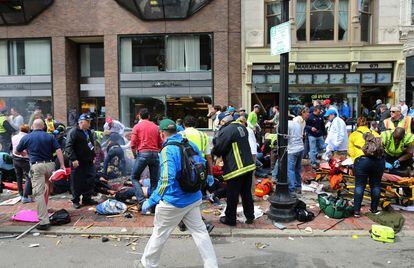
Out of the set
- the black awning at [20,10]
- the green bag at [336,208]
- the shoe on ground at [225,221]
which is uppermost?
the black awning at [20,10]

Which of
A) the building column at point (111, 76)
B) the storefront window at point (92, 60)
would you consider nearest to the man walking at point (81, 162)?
the building column at point (111, 76)

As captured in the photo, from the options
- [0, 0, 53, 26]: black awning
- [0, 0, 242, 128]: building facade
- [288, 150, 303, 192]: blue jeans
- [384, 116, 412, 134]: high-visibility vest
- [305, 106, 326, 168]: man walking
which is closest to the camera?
[288, 150, 303, 192]: blue jeans

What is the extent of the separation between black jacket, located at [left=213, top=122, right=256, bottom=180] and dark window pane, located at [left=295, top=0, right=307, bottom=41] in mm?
15018

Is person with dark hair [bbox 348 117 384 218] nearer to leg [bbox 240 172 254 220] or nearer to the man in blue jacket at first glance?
leg [bbox 240 172 254 220]

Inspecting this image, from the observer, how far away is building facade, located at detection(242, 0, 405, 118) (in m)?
19.2

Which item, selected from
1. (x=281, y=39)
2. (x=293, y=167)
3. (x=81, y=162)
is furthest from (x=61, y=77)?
(x=281, y=39)

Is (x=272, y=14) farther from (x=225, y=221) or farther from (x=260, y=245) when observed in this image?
(x=260, y=245)

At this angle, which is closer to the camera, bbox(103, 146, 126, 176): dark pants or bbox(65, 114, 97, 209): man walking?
bbox(65, 114, 97, 209): man walking

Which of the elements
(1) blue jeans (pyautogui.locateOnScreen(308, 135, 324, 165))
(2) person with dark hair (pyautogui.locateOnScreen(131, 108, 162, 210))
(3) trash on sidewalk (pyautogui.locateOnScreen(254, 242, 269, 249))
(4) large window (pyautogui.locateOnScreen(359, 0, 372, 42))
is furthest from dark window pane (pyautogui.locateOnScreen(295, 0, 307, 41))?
(3) trash on sidewalk (pyautogui.locateOnScreen(254, 242, 269, 249))

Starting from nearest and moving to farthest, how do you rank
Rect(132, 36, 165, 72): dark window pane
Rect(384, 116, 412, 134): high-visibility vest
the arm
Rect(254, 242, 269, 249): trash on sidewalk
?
1. the arm
2. Rect(254, 242, 269, 249): trash on sidewalk
3. Rect(384, 116, 412, 134): high-visibility vest
4. Rect(132, 36, 165, 72): dark window pane

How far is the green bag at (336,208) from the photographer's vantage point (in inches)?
259

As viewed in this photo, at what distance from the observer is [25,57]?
2188 centimetres

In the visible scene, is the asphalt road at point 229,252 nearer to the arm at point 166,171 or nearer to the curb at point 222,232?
the curb at point 222,232

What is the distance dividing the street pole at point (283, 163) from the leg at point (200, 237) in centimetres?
252
